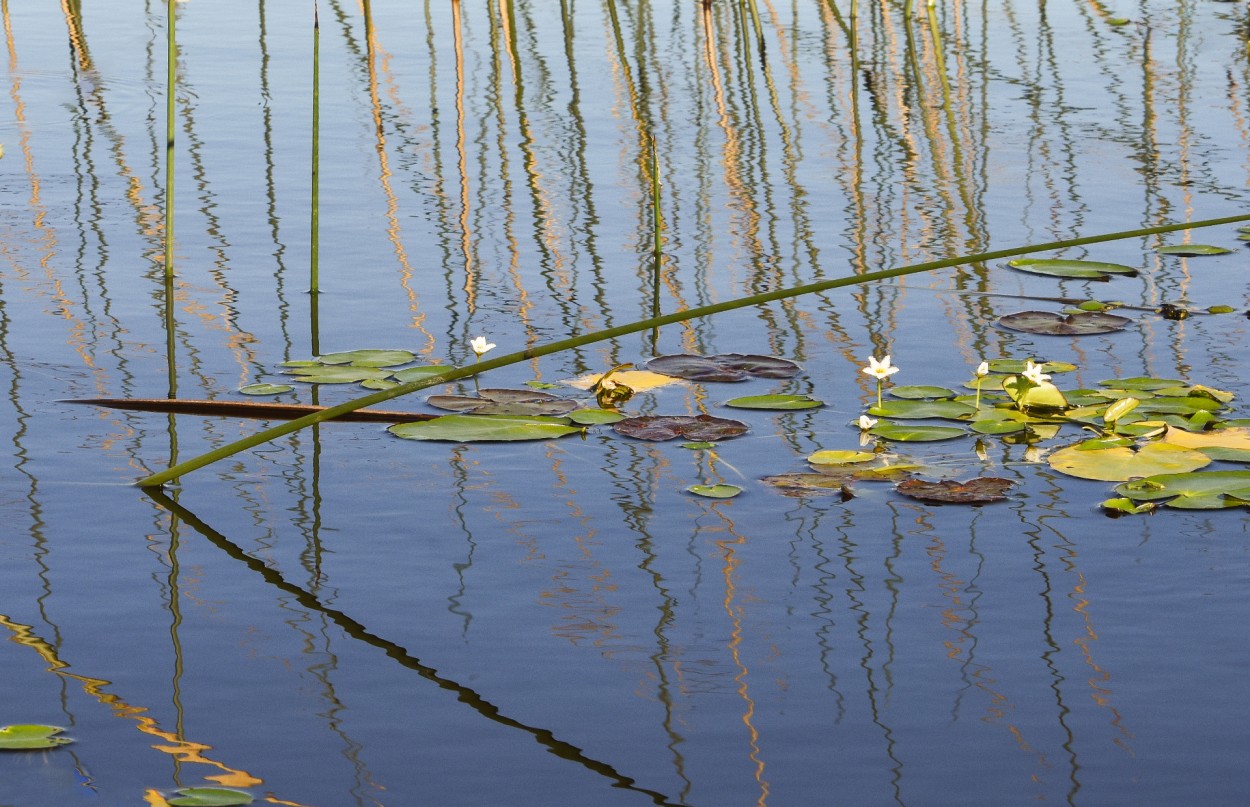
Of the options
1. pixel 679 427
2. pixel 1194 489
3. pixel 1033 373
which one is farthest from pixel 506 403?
pixel 1194 489

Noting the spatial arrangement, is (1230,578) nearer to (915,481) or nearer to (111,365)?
(915,481)

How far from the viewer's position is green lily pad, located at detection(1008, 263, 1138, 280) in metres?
4.96

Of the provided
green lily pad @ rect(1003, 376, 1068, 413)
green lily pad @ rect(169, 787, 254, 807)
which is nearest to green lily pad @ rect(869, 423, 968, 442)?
green lily pad @ rect(1003, 376, 1068, 413)

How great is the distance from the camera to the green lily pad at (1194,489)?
3.21 metres

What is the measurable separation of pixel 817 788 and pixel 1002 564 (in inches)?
33.6

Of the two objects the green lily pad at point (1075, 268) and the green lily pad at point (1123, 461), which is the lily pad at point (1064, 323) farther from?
the green lily pad at point (1123, 461)

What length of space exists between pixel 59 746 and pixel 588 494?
125cm

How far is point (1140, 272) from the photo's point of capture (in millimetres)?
5016

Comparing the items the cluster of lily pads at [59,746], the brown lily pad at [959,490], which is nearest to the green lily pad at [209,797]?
the cluster of lily pads at [59,746]

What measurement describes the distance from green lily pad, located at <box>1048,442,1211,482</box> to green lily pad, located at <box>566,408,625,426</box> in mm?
923

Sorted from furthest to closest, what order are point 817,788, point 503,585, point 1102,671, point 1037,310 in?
1. point 1037,310
2. point 503,585
3. point 1102,671
4. point 817,788

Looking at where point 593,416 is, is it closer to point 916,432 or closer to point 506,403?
point 506,403

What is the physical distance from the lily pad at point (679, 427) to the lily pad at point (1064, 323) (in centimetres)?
115

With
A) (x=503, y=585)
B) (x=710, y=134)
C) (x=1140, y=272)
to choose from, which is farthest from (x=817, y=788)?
(x=710, y=134)
